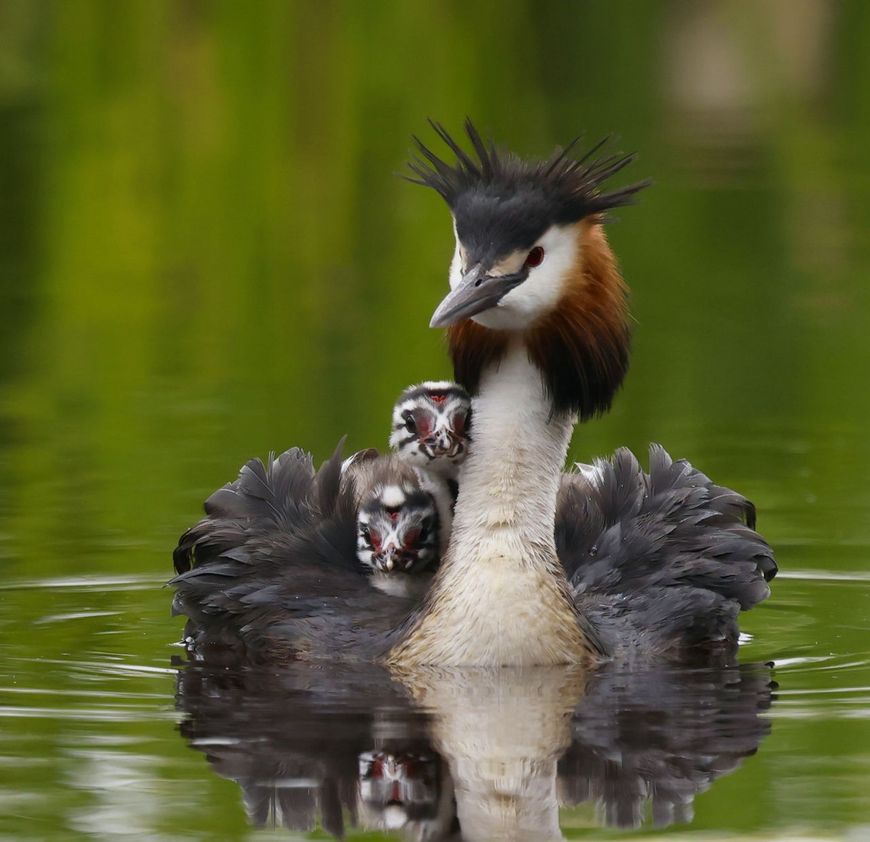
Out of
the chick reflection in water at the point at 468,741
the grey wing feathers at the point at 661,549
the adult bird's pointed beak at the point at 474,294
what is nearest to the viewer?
the chick reflection in water at the point at 468,741

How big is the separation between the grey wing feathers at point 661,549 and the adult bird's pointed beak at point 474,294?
1.43m

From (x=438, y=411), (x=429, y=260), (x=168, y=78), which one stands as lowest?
(x=438, y=411)

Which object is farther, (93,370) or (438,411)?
(93,370)

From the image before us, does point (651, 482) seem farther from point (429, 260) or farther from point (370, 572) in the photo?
point (429, 260)

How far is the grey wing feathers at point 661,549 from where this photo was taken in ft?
29.9

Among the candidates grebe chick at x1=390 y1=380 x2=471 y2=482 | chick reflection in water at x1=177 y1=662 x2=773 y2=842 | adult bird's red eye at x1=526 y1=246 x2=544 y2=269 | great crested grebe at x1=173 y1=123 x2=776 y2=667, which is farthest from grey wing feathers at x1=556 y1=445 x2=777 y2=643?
adult bird's red eye at x1=526 y1=246 x2=544 y2=269

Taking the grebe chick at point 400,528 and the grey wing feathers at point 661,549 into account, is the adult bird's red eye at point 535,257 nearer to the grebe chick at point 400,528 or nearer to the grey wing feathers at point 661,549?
the grebe chick at point 400,528

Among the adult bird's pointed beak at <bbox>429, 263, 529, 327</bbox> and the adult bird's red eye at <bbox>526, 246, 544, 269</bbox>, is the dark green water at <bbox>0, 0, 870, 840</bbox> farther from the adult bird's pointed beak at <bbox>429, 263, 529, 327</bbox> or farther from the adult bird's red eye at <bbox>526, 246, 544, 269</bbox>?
the adult bird's red eye at <bbox>526, 246, 544, 269</bbox>

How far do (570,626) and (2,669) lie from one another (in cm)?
213

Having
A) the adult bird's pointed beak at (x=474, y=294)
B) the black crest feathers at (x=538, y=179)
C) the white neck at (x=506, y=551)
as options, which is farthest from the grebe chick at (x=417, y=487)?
the black crest feathers at (x=538, y=179)

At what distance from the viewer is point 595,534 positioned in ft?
31.4

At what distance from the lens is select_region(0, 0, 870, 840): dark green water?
7348 mm

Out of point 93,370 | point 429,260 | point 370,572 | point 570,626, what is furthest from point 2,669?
point 429,260

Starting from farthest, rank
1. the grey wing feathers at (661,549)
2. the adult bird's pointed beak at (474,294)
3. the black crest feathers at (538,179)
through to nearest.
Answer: the grey wing feathers at (661,549)
the black crest feathers at (538,179)
the adult bird's pointed beak at (474,294)
